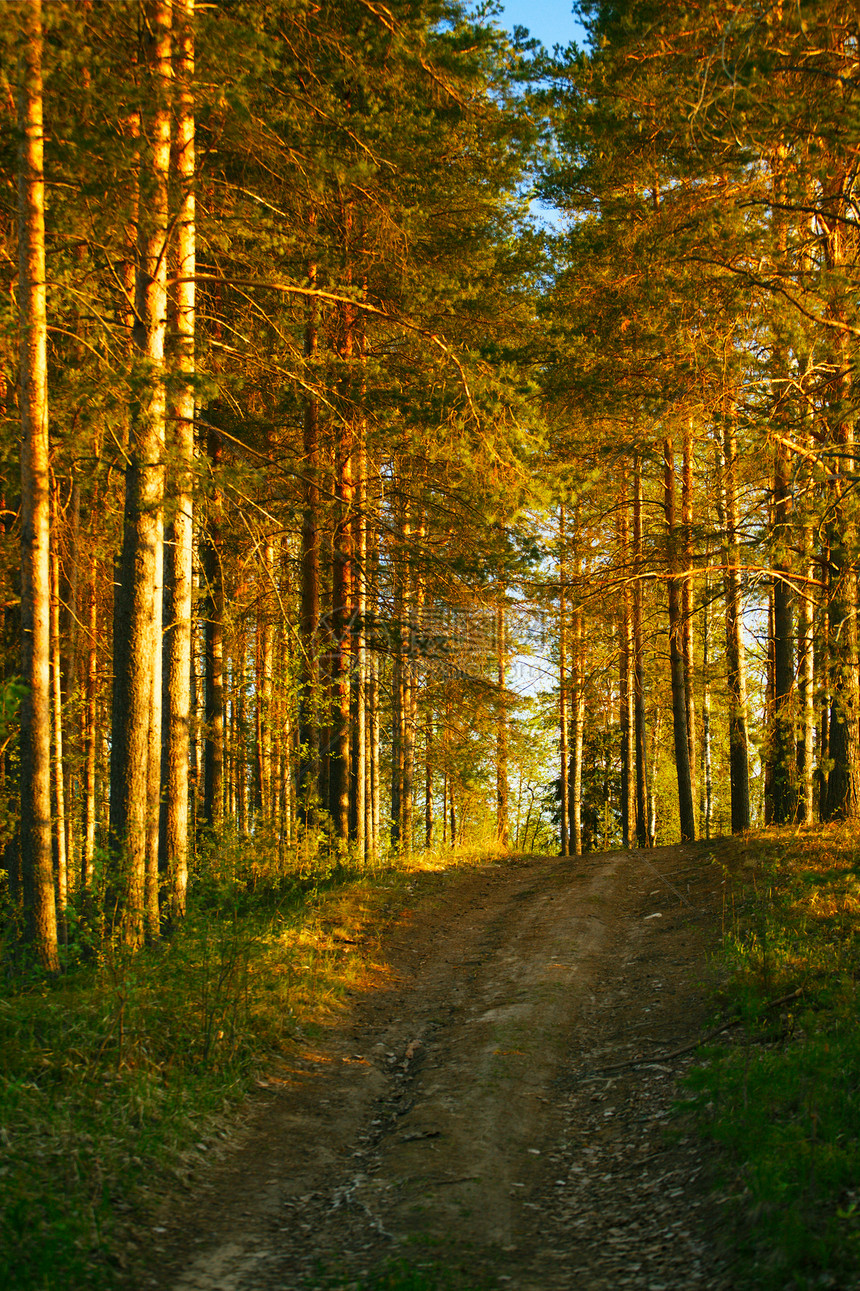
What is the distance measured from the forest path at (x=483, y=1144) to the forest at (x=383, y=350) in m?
2.75

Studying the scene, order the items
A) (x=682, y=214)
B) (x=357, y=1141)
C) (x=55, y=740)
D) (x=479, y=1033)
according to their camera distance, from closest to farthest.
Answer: (x=357, y=1141), (x=479, y=1033), (x=682, y=214), (x=55, y=740)

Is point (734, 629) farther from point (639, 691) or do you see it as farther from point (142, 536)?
point (142, 536)

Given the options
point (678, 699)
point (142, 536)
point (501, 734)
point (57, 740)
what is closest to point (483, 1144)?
point (142, 536)

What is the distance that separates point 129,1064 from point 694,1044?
4.19 m

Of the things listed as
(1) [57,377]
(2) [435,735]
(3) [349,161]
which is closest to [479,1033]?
(1) [57,377]

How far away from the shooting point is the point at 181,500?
905cm

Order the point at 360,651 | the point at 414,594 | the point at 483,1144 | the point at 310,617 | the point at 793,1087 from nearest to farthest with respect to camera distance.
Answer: the point at 793,1087 < the point at 483,1144 < the point at 310,617 < the point at 414,594 < the point at 360,651

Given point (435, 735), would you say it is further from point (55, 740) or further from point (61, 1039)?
point (61, 1039)

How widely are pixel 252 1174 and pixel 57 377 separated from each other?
9359mm

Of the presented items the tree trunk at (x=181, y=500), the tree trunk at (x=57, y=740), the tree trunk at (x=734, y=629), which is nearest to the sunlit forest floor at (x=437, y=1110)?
the tree trunk at (x=181, y=500)

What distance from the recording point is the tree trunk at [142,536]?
8367 mm

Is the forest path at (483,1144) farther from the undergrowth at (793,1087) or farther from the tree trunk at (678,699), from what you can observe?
the tree trunk at (678,699)

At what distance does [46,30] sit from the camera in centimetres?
769

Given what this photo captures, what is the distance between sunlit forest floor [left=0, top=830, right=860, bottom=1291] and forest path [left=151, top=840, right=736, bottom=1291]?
0.8 inches
